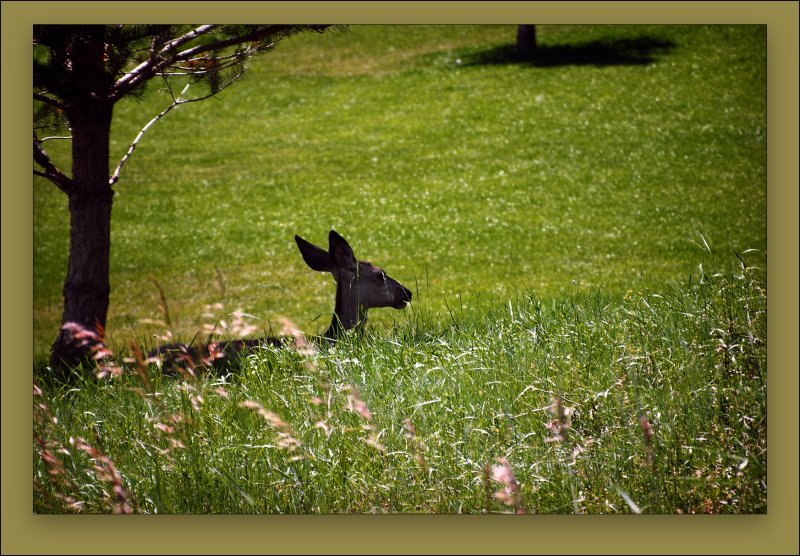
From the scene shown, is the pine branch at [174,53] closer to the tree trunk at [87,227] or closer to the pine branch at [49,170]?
the tree trunk at [87,227]

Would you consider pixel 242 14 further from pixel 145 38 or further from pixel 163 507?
pixel 163 507

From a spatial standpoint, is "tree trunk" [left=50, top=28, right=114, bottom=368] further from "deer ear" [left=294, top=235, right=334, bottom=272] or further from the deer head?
the deer head

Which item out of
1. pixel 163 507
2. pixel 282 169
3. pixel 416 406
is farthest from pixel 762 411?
pixel 282 169

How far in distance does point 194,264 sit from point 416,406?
7.21m

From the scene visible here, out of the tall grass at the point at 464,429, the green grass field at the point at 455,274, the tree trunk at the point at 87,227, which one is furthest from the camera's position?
the tree trunk at the point at 87,227

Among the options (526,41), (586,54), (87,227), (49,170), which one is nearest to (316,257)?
(87,227)

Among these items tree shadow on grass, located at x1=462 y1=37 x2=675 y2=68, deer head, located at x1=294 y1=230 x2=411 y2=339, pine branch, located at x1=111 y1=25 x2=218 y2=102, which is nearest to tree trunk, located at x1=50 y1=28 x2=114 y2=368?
pine branch, located at x1=111 y1=25 x2=218 y2=102

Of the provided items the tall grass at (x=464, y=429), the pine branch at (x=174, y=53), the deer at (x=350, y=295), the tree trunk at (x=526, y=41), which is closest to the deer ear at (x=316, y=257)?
the deer at (x=350, y=295)

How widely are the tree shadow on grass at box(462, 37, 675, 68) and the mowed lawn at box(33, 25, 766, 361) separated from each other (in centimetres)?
3

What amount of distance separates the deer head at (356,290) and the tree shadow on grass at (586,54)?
8.52 feet

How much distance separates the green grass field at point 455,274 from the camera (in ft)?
16.8

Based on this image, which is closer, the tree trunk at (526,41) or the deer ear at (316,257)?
the deer ear at (316,257)

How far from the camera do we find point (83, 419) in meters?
5.81

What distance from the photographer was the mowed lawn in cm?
782
